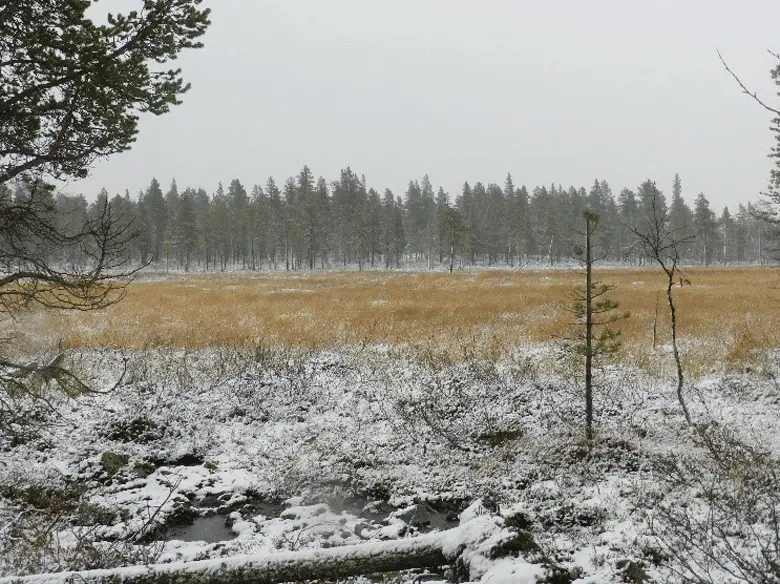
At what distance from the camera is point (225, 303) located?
24188 millimetres

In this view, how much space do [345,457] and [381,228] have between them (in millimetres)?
68839

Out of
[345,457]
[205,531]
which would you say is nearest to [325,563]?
[205,531]

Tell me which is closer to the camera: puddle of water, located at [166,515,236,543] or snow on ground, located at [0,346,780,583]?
snow on ground, located at [0,346,780,583]

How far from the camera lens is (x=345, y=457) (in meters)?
8.67

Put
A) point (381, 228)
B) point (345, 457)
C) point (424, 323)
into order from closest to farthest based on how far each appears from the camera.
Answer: point (345, 457), point (424, 323), point (381, 228)

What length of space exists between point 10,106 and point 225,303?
1951 cm

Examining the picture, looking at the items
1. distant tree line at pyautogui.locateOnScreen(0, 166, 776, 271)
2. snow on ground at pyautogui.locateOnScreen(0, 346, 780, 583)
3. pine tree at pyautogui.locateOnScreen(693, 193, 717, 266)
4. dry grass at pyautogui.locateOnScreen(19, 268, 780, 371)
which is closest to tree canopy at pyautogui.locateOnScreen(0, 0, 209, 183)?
snow on ground at pyautogui.locateOnScreen(0, 346, 780, 583)

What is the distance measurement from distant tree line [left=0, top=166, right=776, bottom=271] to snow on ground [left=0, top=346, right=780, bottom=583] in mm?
52526

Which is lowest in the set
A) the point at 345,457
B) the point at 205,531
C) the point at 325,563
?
the point at 205,531

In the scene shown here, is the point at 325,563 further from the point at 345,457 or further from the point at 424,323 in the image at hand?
the point at 424,323

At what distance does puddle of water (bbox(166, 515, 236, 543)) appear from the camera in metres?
6.59

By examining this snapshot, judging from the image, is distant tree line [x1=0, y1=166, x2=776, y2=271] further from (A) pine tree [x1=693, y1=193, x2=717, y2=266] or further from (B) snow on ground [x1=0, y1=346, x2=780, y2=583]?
(B) snow on ground [x1=0, y1=346, x2=780, y2=583]

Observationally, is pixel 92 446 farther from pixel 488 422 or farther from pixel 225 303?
pixel 225 303

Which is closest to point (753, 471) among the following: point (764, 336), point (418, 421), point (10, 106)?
point (418, 421)
